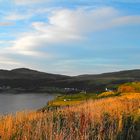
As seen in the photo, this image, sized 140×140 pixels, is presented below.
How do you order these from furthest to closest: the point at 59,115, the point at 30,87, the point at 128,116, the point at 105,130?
the point at 30,87 → the point at 59,115 → the point at 128,116 → the point at 105,130

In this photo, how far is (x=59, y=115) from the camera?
559 inches

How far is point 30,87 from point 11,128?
614 ft

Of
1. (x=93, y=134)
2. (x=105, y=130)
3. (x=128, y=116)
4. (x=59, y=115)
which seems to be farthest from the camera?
(x=59, y=115)

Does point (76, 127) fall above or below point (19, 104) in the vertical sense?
above

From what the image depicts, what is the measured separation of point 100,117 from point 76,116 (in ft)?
2.84

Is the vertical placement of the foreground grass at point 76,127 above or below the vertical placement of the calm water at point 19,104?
above

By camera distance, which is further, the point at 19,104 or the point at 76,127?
the point at 19,104

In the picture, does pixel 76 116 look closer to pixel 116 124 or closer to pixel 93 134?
pixel 116 124

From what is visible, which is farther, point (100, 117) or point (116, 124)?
point (100, 117)

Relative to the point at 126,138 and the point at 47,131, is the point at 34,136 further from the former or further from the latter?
the point at 126,138

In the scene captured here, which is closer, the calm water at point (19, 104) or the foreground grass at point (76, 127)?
the foreground grass at point (76, 127)

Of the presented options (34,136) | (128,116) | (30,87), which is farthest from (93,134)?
(30,87)

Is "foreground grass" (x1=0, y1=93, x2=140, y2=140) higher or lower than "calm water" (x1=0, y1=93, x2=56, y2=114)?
higher

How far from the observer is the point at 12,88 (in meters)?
198
